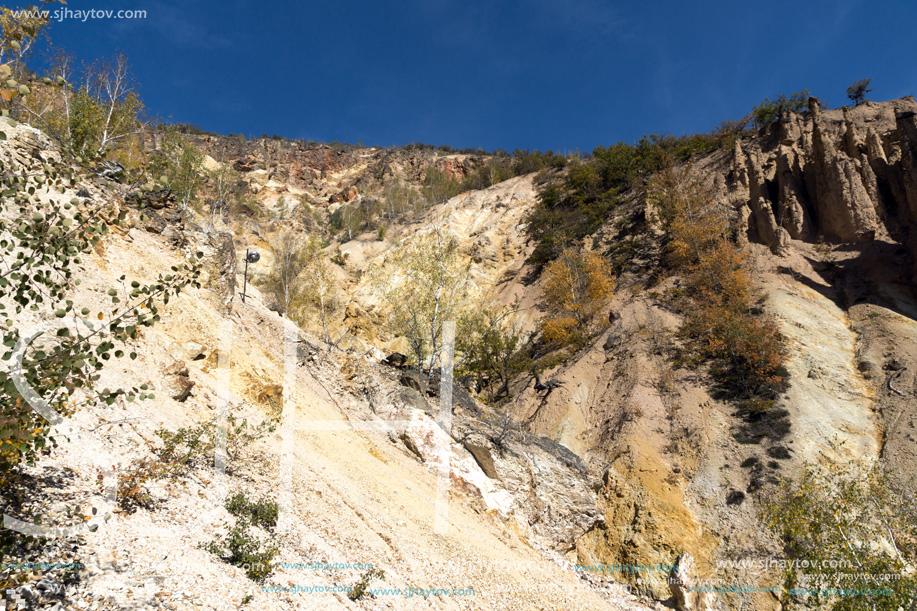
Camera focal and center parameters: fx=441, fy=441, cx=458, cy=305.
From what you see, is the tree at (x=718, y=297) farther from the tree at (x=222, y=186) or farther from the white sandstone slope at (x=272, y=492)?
the tree at (x=222, y=186)

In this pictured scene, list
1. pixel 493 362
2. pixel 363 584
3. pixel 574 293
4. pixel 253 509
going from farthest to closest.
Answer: pixel 574 293, pixel 493 362, pixel 253 509, pixel 363 584

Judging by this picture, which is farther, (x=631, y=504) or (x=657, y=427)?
(x=657, y=427)

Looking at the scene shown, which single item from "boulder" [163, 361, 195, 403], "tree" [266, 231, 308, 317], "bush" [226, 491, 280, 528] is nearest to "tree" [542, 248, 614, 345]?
"tree" [266, 231, 308, 317]

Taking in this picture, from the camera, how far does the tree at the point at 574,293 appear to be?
30.2m

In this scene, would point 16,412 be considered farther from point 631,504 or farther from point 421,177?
point 421,177

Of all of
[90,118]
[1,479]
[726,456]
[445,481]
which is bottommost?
[445,481]

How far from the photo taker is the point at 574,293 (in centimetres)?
3209

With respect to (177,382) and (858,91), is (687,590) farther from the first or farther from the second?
(858,91)

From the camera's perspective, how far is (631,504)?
688 inches

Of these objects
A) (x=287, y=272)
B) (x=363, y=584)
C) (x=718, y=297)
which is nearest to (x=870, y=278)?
(x=718, y=297)

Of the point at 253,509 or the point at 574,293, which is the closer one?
the point at 253,509

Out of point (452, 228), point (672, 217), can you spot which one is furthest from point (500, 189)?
point (672, 217)

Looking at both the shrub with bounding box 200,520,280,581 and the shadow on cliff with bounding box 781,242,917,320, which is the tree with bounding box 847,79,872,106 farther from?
the shrub with bounding box 200,520,280,581

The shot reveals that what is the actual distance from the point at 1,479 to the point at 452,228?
148 ft
